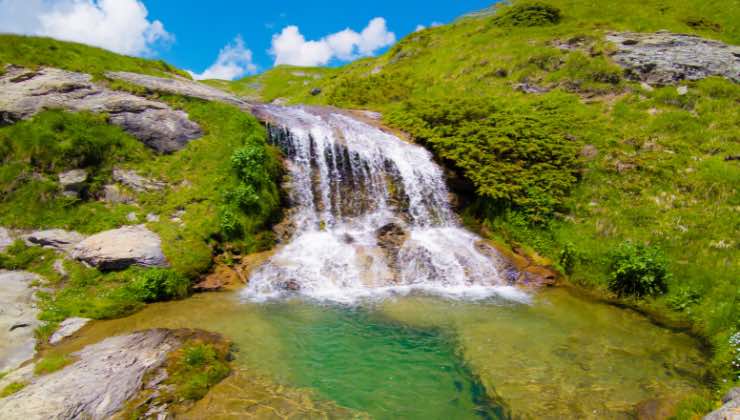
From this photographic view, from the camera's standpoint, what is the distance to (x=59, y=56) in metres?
19.8

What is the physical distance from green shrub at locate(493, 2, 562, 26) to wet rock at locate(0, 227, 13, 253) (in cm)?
3832

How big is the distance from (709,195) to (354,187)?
48.5 ft

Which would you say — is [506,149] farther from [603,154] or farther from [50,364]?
[50,364]

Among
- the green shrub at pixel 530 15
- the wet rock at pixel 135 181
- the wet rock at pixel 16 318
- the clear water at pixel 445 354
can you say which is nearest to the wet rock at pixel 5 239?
the wet rock at pixel 16 318

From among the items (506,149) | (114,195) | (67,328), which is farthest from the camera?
(506,149)

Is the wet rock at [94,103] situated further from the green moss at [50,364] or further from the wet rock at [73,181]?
the green moss at [50,364]

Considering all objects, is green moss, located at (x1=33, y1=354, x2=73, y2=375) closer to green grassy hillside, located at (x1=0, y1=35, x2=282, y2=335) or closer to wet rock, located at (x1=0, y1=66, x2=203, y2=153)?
green grassy hillside, located at (x1=0, y1=35, x2=282, y2=335)

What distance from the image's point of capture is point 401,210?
59.7ft

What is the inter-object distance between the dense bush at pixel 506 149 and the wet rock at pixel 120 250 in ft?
45.8

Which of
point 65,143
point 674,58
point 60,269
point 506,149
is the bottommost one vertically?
point 60,269

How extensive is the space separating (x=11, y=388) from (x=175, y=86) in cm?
1848

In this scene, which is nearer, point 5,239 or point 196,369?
point 196,369

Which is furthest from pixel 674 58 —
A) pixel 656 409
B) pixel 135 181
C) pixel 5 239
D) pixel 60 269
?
pixel 5 239

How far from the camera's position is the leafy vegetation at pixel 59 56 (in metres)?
18.8
